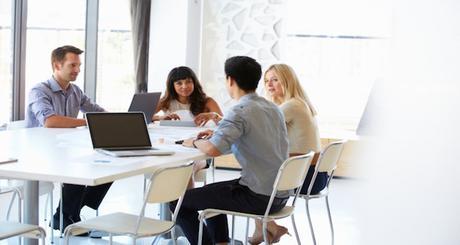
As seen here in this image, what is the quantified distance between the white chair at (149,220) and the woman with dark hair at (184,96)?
1.73 m

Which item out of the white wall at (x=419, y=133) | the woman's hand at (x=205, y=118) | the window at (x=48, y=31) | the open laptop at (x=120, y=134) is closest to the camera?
the white wall at (x=419, y=133)

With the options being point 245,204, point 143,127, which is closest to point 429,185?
point 245,204

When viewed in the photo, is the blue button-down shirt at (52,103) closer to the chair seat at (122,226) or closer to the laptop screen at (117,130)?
the laptop screen at (117,130)

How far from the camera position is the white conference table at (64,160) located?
209 centimetres

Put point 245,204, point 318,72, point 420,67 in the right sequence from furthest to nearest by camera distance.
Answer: point 318,72 < point 245,204 < point 420,67

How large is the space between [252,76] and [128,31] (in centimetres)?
389

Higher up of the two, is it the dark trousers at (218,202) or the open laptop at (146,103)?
the open laptop at (146,103)

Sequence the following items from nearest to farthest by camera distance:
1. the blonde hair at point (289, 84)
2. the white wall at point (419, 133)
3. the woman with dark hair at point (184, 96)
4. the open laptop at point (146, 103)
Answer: the white wall at point (419, 133) → the blonde hair at point (289, 84) → the open laptop at point (146, 103) → the woman with dark hair at point (184, 96)

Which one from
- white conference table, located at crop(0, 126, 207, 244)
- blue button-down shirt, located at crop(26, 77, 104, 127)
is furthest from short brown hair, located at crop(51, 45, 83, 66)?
white conference table, located at crop(0, 126, 207, 244)

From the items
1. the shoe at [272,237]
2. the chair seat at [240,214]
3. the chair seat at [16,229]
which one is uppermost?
the chair seat at [16,229]

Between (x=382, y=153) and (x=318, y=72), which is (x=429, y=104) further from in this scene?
(x=318, y=72)

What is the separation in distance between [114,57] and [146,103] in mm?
2799

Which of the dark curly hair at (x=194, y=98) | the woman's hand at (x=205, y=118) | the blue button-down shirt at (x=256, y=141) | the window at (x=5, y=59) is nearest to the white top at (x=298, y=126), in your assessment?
the blue button-down shirt at (x=256, y=141)

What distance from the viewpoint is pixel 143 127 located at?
2795 millimetres
